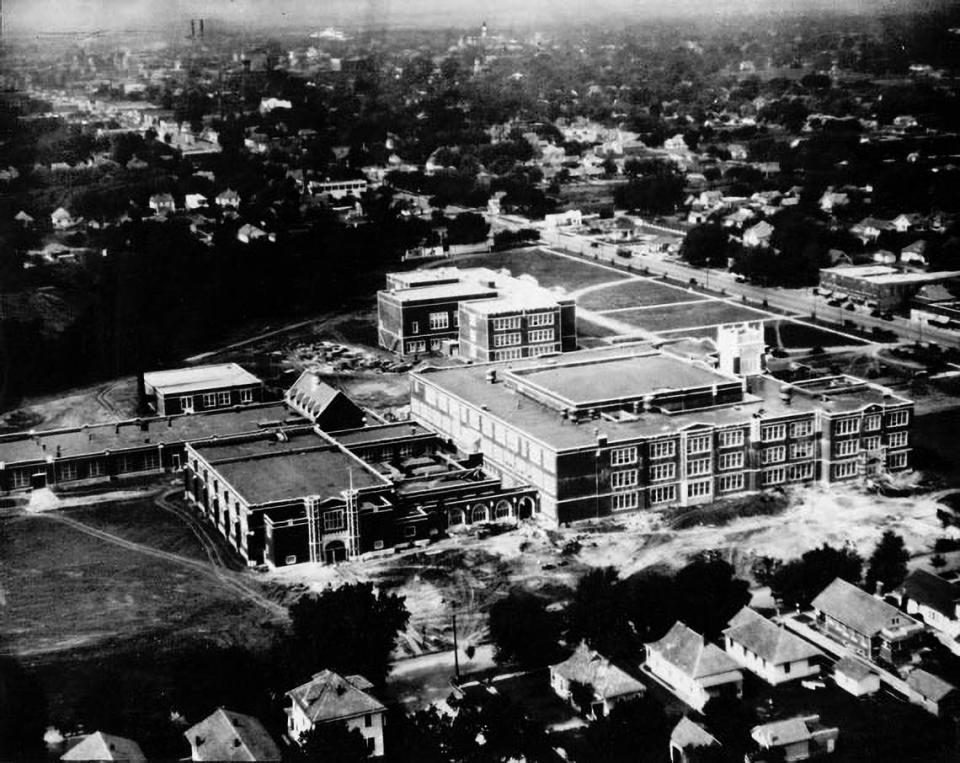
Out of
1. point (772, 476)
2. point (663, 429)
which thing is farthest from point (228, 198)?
point (772, 476)

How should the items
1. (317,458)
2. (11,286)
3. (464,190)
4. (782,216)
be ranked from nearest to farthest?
(317,458)
(11,286)
(782,216)
(464,190)

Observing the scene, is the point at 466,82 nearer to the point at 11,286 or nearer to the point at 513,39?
the point at 513,39

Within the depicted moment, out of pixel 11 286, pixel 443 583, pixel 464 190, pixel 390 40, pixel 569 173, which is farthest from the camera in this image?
pixel 569 173

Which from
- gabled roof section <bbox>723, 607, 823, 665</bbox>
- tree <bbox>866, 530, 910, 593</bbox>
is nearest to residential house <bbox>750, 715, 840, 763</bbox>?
gabled roof section <bbox>723, 607, 823, 665</bbox>

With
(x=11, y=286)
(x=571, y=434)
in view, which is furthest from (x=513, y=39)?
(x=571, y=434)

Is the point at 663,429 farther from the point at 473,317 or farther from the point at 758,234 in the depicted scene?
the point at 758,234
